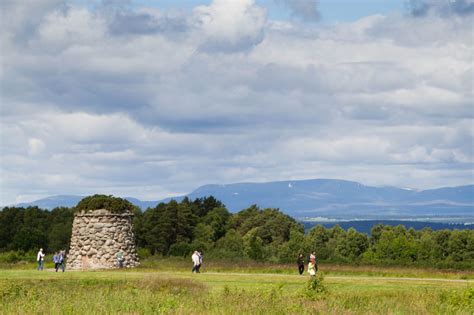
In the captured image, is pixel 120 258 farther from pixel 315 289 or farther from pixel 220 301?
pixel 220 301

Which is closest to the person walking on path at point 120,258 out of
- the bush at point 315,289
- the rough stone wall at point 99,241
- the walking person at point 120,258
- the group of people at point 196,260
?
the walking person at point 120,258

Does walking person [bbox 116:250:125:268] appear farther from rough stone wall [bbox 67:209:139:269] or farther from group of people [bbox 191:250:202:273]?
group of people [bbox 191:250:202:273]

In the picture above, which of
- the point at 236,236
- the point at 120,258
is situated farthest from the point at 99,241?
the point at 236,236

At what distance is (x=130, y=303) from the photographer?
22391mm

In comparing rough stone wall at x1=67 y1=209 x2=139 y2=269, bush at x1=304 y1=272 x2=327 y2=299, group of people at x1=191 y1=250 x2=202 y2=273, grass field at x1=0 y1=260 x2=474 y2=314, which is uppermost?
rough stone wall at x1=67 y1=209 x2=139 y2=269

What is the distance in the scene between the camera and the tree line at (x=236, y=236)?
78688mm

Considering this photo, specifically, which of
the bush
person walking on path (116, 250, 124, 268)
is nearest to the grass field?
the bush

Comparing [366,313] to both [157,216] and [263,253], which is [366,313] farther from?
[157,216]

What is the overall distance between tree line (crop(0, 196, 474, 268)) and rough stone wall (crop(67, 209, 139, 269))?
1309cm

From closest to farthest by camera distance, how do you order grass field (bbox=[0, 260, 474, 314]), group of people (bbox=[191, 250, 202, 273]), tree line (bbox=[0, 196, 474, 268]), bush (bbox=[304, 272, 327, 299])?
grass field (bbox=[0, 260, 474, 314])
bush (bbox=[304, 272, 327, 299])
group of people (bbox=[191, 250, 202, 273])
tree line (bbox=[0, 196, 474, 268])

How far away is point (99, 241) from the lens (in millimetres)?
57156

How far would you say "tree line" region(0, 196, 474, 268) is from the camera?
258 ft

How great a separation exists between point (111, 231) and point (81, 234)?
7.00 ft

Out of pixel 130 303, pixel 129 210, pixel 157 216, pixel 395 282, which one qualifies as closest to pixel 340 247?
pixel 157 216
